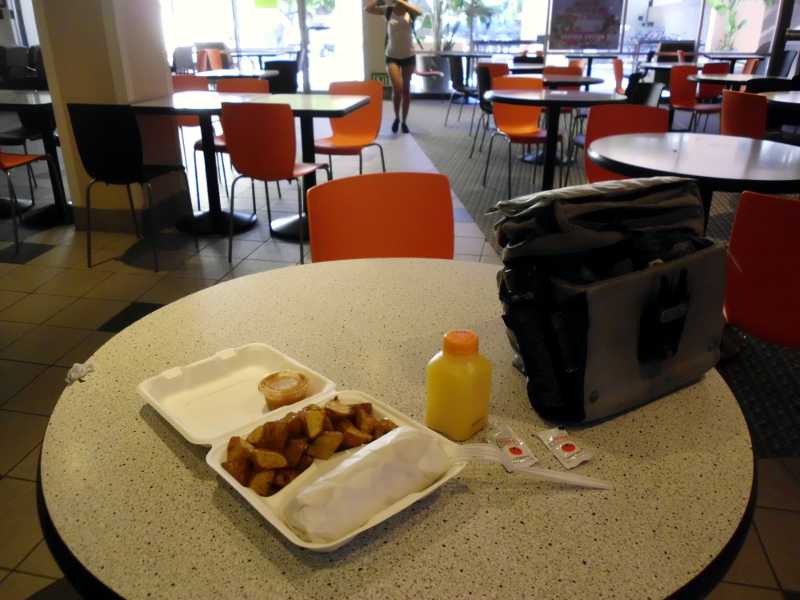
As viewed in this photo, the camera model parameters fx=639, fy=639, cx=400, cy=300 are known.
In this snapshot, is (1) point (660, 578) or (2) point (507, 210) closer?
(1) point (660, 578)

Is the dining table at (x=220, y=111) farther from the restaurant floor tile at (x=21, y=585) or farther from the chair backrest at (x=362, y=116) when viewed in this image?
the restaurant floor tile at (x=21, y=585)

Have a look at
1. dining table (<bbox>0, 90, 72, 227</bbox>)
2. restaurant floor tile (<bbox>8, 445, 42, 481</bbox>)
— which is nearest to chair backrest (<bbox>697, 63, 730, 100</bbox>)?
dining table (<bbox>0, 90, 72, 227</bbox>)

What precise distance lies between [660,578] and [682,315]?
1.23ft

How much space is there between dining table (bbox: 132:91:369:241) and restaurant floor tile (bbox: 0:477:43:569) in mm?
2008

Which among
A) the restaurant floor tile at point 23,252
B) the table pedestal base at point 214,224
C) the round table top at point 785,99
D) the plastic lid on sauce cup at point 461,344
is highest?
the plastic lid on sauce cup at point 461,344

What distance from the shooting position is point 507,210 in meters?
0.86

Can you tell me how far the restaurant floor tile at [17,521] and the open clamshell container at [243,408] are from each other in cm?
101

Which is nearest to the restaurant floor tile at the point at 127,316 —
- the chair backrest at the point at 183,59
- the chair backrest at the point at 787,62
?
the chair backrest at the point at 183,59

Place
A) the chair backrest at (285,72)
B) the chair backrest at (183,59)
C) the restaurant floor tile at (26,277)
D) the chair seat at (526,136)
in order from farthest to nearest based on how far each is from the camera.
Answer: the chair backrest at (183,59) < the chair backrest at (285,72) < the chair seat at (526,136) < the restaurant floor tile at (26,277)

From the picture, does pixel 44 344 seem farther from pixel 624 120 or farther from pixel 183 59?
pixel 183 59

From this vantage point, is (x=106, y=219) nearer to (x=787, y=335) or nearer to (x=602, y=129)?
(x=602, y=129)

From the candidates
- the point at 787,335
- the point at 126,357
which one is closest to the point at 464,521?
the point at 126,357

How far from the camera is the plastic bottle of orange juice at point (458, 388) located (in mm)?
785

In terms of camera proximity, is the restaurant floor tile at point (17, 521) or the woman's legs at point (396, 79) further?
the woman's legs at point (396, 79)
